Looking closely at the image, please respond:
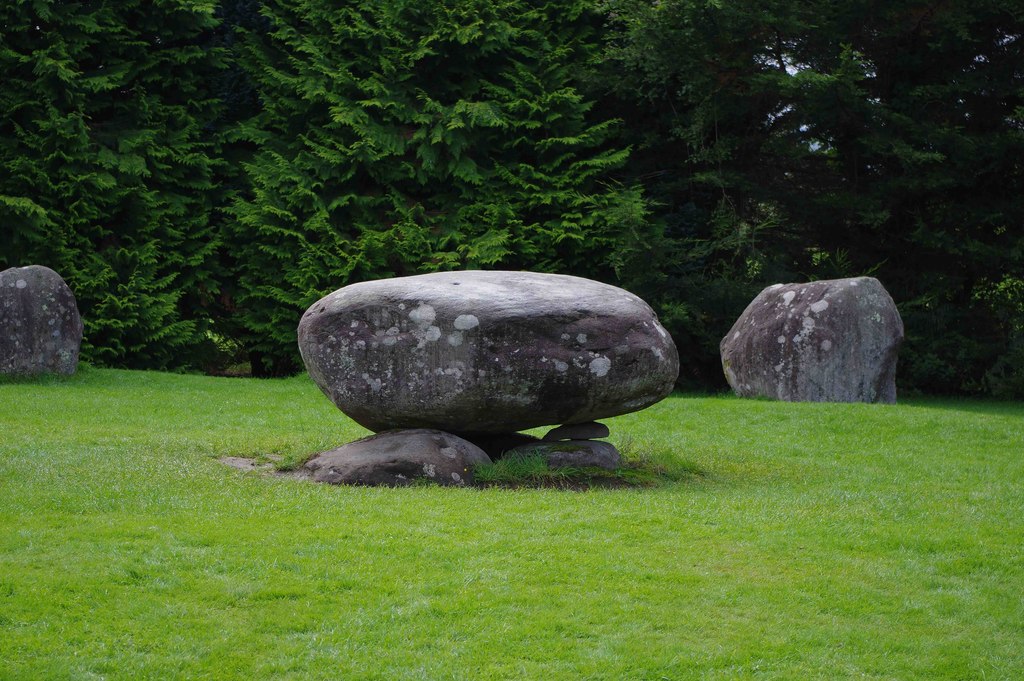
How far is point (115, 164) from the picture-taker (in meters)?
24.9

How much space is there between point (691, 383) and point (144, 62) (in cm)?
1677

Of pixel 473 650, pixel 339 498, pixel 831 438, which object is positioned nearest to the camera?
pixel 473 650

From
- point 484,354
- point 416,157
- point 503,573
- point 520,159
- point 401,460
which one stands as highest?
point 520,159

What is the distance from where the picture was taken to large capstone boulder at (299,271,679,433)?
10.9 metres

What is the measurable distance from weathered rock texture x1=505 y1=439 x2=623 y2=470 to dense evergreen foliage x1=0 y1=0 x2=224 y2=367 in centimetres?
1635

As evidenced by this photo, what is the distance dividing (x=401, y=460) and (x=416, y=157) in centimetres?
1643

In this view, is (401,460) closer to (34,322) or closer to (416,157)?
(34,322)

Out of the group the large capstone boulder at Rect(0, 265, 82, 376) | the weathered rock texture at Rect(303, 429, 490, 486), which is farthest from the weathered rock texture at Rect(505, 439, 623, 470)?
the large capstone boulder at Rect(0, 265, 82, 376)

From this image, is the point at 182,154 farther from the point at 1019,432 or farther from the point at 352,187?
the point at 1019,432

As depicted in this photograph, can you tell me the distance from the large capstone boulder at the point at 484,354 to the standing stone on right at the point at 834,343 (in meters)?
7.57

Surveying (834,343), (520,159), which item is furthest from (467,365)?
(520,159)

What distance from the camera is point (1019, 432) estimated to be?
15.0 metres

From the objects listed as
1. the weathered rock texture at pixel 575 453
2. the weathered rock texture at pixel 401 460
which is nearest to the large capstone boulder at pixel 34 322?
the weathered rock texture at pixel 401 460

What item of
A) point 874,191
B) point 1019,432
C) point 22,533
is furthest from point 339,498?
point 874,191
